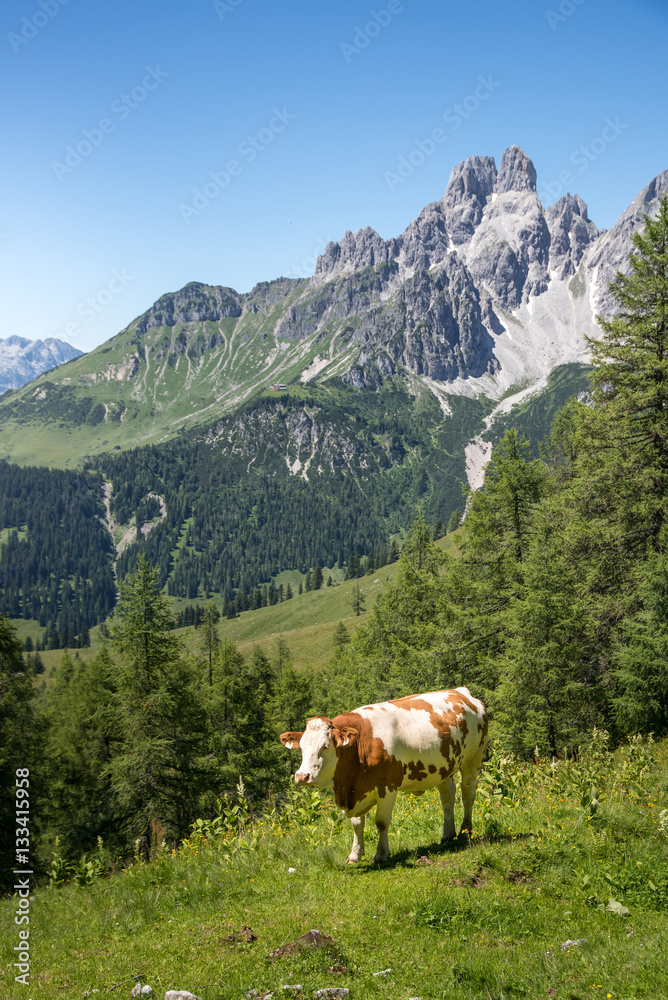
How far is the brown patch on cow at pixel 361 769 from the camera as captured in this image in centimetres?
951

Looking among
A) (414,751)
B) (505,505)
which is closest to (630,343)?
(505,505)

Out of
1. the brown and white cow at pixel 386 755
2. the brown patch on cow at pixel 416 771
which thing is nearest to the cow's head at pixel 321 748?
the brown and white cow at pixel 386 755

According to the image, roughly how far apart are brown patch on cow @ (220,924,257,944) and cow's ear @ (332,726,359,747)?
2834mm

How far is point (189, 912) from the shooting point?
27.3ft

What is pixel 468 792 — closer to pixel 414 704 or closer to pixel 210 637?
pixel 414 704

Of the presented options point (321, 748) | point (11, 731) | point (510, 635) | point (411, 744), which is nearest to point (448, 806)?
point (411, 744)

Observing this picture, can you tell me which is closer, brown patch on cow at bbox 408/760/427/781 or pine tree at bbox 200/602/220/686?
brown patch on cow at bbox 408/760/427/781

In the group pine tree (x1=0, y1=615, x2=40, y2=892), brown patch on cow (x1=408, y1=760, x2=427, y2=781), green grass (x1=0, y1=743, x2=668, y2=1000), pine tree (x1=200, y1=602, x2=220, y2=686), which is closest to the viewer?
green grass (x1=0, y1=743, x2=668, y2=1000)

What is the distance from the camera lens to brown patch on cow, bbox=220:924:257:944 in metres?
7.22

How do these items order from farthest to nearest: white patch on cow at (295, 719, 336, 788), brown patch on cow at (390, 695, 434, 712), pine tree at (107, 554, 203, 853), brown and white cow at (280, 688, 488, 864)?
pine tree at (107, 554, 203, 853), brown patch on cow at (390, 695, 434, 712), brown and white cow at (280, 688, 488, 864), white patch on cow at (295, 719, 336, 788)

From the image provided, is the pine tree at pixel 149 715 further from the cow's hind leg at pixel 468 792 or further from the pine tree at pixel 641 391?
the pine tree at pixel 641 391

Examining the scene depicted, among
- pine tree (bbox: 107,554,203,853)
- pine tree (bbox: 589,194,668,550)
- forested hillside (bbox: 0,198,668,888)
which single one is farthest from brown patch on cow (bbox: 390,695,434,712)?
pine tree (bbox: 107,554,203,853)

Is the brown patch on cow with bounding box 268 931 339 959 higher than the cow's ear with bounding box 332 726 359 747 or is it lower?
lower

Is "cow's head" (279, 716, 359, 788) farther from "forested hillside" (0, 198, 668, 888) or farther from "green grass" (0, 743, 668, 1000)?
"forested hillside" (0, 198, 668, 888)
